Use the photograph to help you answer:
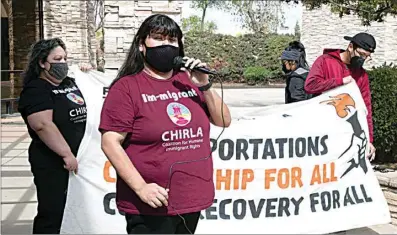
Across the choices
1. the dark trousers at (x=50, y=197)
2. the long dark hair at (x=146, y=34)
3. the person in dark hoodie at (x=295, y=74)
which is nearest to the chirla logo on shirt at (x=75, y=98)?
the dark trousers at (x=50, y=197)

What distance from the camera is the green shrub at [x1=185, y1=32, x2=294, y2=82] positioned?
3619 cm

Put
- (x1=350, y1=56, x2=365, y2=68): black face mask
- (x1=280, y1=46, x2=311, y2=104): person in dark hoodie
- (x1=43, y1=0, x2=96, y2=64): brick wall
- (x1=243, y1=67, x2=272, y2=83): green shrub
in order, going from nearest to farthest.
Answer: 1. (x1=350, y1=56, x2=365, y2=68): black face mask
2. (x1=280, y1=46, x2=311, y2=104): person in dark hoodie
3. (x1=43, y1=0, x2=96, y2=64): brick wall
4. (x1=243, y1=67, x2=272, y2=83): green shrub

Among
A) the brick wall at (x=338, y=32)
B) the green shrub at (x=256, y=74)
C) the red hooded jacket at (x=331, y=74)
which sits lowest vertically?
the green shrub at (x=256, y=74)

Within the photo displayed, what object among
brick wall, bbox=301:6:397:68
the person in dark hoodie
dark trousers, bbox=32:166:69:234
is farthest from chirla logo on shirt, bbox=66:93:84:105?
brick wall, bbox=301:6:397:68

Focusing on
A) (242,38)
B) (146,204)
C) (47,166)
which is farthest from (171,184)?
(242,38)

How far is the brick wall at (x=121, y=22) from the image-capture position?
10344 mm

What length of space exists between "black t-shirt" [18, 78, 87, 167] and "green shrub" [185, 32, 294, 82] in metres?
31.9

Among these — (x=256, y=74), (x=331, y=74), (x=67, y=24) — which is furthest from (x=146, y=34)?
(x=256, y=74)

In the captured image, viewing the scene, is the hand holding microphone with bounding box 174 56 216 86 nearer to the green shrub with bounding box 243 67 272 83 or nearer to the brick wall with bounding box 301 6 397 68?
the brick wall with bounding box 301 6 397 68

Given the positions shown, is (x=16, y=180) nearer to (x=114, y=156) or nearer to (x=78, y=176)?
(x=78, y=176)

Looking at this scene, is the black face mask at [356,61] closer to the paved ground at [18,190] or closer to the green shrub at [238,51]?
the paved ground at [18,190]

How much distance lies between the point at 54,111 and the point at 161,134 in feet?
4.96

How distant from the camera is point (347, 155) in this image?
15.7 feet

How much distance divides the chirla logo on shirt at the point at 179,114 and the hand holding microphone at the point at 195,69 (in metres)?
0.20
